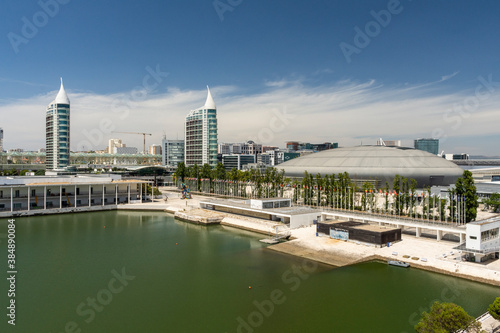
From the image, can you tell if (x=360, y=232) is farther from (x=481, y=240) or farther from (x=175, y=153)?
(x=175, y=153)

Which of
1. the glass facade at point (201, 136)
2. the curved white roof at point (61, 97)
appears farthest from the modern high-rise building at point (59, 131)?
the glass facade at point (201, 136)

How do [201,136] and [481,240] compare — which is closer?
[481,240]

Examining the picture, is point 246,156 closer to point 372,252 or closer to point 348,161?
point 348,161

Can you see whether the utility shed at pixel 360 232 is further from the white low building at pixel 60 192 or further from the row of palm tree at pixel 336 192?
the white low building at pixel 60 192

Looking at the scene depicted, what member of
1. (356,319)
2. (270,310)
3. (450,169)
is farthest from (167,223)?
(450,169)

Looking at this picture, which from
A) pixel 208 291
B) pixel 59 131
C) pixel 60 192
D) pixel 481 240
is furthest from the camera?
pixel 59 131

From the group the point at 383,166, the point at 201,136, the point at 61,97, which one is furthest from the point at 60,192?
the point at 61,97

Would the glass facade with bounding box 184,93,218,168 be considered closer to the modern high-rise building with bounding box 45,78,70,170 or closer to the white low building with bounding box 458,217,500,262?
the modern high-rise building with bounding box 45,78,70,170
